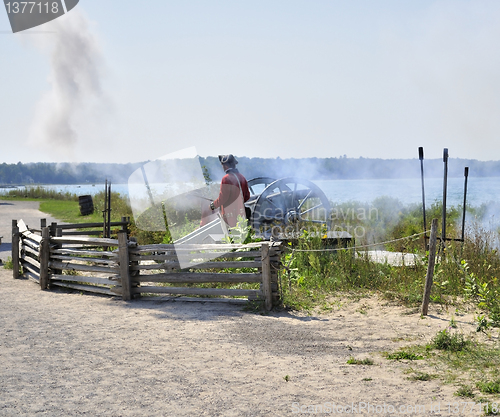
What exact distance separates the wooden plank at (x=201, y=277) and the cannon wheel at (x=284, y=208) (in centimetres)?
271

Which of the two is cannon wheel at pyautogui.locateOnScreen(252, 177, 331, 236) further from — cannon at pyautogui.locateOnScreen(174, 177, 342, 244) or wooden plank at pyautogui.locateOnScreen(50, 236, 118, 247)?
wooden plank at pyautogui.locateOnScreen(50, 236, 118, 247)

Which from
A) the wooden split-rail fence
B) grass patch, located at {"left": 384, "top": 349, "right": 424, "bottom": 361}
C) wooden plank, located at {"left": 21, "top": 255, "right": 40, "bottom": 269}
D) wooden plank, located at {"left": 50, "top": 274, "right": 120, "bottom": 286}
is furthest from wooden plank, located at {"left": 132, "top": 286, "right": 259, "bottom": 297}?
wooden plank, located at {"left": 21, "top": 255, "right": 40, "bottom": 269}

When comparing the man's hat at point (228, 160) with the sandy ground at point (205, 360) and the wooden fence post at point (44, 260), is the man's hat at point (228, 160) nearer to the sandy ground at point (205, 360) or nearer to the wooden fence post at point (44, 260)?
the sandy ground at point (205, 360)

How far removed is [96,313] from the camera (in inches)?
269

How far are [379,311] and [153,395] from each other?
3602 mm

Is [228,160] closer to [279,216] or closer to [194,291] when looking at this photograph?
[279,216]

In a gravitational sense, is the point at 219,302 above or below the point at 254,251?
below

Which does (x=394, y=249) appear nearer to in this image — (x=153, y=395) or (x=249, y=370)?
(x=249, y=370)

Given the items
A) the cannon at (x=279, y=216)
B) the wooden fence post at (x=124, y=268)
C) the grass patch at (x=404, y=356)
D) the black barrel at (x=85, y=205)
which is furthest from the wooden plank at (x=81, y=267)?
the black barrel at (x=85, y=205)

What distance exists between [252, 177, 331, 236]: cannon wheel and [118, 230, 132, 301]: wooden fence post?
3.14 metres

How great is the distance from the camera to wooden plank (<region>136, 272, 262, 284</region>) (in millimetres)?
6920

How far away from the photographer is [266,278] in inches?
262

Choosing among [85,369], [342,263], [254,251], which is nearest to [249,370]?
[85,369]

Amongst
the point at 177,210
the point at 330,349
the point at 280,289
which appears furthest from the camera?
the point at 177,210
